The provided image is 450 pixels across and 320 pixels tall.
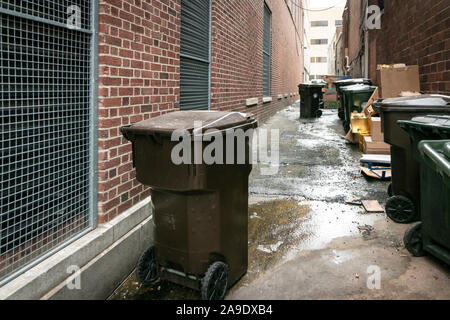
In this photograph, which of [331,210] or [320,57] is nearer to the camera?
[331,210]

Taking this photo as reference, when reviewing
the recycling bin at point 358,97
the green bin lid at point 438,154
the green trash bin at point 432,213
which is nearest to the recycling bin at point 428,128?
the green trash bin at point 432,213

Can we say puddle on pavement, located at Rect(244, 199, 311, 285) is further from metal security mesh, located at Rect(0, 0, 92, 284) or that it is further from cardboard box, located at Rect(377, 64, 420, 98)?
cardboard box, located at Rect(377, 64, 420, 98)

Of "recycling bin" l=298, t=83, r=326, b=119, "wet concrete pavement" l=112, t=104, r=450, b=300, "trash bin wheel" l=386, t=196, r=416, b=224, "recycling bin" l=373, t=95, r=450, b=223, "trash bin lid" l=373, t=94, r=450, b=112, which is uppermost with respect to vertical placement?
"recycling bin" l=298, t=83, r=326, b=119

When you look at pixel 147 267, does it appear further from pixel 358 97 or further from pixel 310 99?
pixel 310 99

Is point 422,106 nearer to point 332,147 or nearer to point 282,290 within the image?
point 282,290

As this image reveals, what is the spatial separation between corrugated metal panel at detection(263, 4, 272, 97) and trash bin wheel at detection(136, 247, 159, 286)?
413 inches

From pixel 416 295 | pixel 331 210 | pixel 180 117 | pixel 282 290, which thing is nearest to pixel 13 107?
pixel 180 117

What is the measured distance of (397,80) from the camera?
270 inches

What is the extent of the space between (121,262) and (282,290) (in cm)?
130

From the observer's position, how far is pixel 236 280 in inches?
109

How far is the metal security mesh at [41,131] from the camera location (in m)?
2.08

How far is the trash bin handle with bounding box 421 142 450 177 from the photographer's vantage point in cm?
218

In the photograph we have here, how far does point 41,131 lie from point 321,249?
2575 millimetres

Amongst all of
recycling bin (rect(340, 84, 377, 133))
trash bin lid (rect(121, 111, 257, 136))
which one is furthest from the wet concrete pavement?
recycling bin (rect(340, 84, 377, 133))
